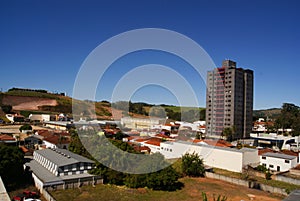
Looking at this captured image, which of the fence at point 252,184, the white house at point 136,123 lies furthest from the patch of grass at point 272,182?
the white house at point 136,123

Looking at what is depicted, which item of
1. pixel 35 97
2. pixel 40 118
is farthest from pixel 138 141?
pixel 35 97

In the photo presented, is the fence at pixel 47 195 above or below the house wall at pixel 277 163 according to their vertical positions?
below

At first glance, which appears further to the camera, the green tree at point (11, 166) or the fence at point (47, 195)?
the green tree at point (11, 166)

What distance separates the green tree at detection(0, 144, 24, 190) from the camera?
11445 mm

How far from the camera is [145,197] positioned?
36.3ft

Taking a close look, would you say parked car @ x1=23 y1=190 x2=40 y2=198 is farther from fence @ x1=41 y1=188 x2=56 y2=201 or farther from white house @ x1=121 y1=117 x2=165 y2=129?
white house @ x1=121 y1=117 x2=165 y2=129

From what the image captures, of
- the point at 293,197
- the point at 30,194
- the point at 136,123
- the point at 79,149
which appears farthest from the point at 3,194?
the point at 136,123

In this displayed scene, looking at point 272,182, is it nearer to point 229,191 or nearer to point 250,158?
point 250,158

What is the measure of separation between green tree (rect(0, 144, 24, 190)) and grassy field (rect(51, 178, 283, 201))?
8.58 ft

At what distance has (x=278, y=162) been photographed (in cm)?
1733

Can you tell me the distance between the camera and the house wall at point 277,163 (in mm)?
16916

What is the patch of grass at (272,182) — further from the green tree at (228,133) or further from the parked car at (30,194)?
the green tree at (228,133)

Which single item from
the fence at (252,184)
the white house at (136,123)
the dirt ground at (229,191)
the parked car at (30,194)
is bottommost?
the dirt ground at (229,191)

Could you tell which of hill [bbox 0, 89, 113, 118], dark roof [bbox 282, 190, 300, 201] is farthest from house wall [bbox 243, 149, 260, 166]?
hill [bbox 0, 89, 113, 118]
